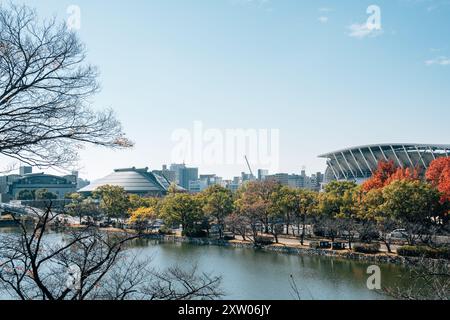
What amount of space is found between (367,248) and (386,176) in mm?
13063

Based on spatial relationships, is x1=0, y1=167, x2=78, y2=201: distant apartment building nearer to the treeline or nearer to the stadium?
the treeline

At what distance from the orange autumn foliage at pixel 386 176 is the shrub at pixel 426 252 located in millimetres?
6861

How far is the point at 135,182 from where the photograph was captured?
44.7 m

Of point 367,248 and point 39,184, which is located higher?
point 39,184

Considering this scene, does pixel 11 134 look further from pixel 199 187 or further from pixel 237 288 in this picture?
pixel 199 187

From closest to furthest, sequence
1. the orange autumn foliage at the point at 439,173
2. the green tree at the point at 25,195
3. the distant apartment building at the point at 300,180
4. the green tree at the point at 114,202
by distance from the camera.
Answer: the orange autumn foliage at the point at 439,173 → the green tree at the point at 114,202 → the green tree at the point at 25,195 → the distant apartment building at the point at 300,180

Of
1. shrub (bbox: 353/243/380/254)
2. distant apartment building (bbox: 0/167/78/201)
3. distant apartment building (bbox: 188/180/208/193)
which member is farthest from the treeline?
distant apartment building (bbox: 188/180/208/193)

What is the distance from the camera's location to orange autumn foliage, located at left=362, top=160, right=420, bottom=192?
22486 mm

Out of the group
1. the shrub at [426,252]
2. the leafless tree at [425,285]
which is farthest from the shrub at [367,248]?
the leafless tree at [425,285]

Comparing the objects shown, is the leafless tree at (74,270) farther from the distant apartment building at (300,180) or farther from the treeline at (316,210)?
the distant apartment building at (300,180)

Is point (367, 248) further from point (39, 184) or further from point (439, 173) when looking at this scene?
point (39, 184)

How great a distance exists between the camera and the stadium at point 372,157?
110ft

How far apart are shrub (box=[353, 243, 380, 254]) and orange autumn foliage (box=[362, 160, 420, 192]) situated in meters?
5.94

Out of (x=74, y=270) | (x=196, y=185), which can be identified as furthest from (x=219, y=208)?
(x=196, y=185)
